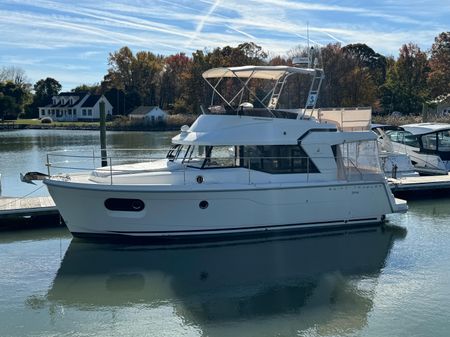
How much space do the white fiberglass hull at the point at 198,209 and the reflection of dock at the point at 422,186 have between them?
5138mm

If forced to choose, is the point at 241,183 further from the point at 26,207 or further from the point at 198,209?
the point at 26,207

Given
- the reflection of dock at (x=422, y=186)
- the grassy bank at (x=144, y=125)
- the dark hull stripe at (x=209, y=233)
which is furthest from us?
the grassy bank at (x=144, y=125)

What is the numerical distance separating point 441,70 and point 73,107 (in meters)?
61.1

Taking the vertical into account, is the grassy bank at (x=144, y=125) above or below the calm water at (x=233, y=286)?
above

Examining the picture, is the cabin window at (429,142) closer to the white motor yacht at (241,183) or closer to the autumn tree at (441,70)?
the white motor yacht at (241,183)

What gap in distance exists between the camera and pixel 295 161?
43.0 ft

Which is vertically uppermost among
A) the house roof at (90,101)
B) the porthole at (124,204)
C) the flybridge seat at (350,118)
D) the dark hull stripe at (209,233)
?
the house roof at (90,101)

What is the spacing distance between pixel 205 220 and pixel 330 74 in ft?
137

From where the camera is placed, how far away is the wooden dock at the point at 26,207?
46.0 feet

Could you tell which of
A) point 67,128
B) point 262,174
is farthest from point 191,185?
point 67,128

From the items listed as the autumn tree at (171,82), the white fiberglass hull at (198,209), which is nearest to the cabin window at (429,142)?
the white fiberglass hull at (198,209)

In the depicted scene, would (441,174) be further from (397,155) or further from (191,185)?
(191,185)

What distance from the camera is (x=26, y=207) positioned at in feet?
47.0

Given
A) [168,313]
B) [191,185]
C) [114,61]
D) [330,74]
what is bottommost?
[168,313]
